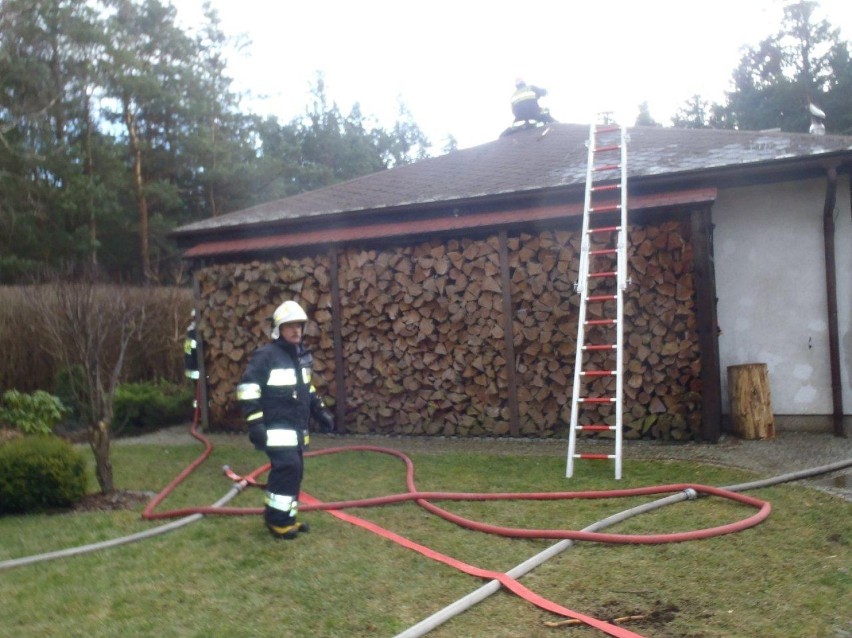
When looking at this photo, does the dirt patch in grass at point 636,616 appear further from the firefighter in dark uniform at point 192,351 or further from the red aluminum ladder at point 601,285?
the firefighter in dark uniform at point 192,351

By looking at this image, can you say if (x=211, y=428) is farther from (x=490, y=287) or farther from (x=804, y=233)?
(x=804, y=233)

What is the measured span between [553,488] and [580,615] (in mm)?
2736

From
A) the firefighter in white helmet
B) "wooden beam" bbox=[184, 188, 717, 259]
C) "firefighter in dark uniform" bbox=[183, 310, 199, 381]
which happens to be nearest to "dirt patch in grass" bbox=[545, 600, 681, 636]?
the firefighter in white helmet

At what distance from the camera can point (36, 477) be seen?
652 centimetres

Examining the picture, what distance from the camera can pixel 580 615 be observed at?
3.98m

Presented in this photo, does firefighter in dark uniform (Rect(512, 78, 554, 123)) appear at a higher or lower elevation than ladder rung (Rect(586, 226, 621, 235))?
higher

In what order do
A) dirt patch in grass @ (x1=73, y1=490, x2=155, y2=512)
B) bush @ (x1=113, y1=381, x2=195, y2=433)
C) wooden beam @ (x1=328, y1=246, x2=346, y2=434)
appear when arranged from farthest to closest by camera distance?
bush @ (x1=113, y1=381, x2=195, y2=433) → wooden beam @ (x1=328, y1=246, x2=346, y2=434) → dirt patch in grass @ (x1=73, y1=490, x2=155, y2=512)

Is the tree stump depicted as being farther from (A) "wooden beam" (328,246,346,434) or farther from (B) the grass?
(A) "wooden beam" (328,246,346,434)

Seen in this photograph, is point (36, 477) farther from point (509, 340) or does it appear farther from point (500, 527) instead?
point (509, 340)

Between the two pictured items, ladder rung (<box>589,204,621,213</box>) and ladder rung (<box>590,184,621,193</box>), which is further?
ladder rung (<box>590,184,621,193</box>)

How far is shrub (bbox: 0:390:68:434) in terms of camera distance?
939cm

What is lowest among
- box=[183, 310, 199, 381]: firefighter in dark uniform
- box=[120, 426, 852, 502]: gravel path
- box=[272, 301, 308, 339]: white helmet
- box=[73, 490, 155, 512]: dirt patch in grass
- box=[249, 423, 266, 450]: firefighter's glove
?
box=[73, 490, 155, 512]: dirt patch in grass

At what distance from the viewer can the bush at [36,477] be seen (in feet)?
21.3

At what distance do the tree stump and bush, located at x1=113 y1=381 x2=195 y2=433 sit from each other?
7.89 m
